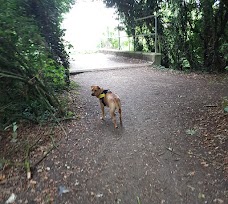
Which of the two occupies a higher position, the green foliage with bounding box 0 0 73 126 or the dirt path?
the green foliage with bounding box 0 0 73 126

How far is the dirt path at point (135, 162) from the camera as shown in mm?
2562

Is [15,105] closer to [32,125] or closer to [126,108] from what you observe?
[32,125]

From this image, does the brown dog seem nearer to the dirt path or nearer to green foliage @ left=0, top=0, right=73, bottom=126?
the dirt path

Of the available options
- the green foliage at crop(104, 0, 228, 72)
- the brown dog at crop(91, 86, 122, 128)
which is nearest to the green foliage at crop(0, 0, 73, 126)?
the brown dog at crop(91, 86, 122, 128)

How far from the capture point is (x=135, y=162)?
10.3 ft

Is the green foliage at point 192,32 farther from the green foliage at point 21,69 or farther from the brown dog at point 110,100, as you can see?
the green foliage at point 21,69

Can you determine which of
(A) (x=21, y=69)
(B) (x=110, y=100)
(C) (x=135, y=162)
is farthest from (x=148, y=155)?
(A) (x=21, y=69)

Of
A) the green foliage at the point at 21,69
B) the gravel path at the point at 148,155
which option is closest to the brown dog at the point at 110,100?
the gravel path at the point at 148,155

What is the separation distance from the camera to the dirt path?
2562 millimetres

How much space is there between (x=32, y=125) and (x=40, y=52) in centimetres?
133

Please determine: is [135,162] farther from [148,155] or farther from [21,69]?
[21,69]

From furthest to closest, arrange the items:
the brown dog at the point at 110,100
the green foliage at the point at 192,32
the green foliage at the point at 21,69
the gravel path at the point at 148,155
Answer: the green foliage at the point at 192,32 < the brown dog at the point at 110,100 < the green foliage at the point at 21,69 < the gravel path at the point at 148,155

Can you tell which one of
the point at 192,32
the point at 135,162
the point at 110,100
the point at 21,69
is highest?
the point at 192,32

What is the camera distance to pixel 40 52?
4223 millimetres
